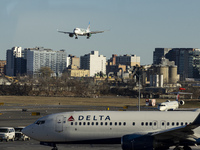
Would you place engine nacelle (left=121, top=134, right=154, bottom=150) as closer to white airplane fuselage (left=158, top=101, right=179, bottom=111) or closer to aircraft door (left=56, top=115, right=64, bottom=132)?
aircraft door (left=56, top=115, right=64, bottom=132)

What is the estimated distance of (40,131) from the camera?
135 feet

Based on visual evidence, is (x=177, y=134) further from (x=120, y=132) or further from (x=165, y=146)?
(x=120, y=132)

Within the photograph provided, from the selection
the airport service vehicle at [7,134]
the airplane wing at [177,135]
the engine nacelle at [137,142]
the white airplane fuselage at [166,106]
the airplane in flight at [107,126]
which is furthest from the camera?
the white airplane fuselage at [166,106]

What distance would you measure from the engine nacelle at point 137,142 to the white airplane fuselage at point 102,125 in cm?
124

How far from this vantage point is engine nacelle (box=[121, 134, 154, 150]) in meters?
38.1

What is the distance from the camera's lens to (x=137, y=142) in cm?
3819

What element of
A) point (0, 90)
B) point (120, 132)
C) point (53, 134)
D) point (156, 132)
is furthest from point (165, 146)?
point (0, 90)

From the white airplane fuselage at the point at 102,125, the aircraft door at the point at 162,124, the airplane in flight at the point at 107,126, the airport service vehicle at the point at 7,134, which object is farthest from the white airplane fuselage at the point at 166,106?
the aircraft door at the point at 162,124

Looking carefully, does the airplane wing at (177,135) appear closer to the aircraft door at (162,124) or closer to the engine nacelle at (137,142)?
the engine nacelle at (137,142)

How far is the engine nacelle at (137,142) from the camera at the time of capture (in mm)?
38062

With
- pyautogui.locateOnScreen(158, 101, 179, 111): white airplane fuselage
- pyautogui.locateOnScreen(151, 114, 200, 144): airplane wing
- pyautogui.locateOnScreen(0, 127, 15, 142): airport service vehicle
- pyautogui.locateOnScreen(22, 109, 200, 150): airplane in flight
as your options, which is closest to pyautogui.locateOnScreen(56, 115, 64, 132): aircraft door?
pyautogui.locateOnScreen(22, 109, 200, 150): airplane in flight

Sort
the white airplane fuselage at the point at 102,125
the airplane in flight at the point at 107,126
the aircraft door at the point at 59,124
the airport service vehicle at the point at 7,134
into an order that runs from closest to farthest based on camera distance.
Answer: the airplane in flight at the point at 107,126, the white airplane fuselage at the point at 102,125, the aircraft door at the point at 59,124, the airport service vehicle at the point at 7,134

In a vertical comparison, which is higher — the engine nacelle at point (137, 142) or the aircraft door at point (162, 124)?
the aircraft door at point (162, 124)

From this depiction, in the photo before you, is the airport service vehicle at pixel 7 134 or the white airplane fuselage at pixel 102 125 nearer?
the white airplane fuselage at pixel 102 125
